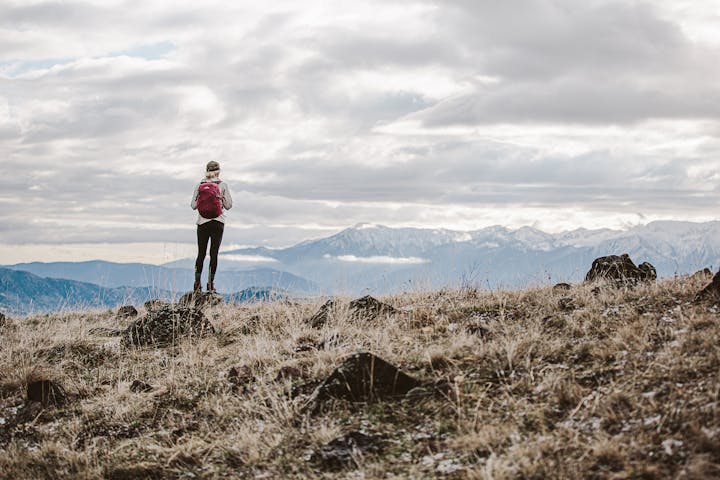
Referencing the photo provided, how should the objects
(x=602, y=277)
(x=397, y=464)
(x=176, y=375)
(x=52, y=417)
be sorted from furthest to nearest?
1. (x=602, y=277)
2. (x=176, y=375)
3. (x=52, y=417)
4. (x=397, y=464)

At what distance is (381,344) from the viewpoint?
7.72 m

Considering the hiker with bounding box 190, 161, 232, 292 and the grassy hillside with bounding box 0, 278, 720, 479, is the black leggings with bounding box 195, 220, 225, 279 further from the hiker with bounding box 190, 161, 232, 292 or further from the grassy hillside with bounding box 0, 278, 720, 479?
the grassy hillside with bounding box 0, 278, 720, 479

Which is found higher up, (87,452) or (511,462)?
(511,462)

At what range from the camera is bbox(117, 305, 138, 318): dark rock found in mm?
14349

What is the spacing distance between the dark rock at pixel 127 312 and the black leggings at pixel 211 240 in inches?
64.5

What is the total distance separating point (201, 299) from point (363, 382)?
27.2 feet

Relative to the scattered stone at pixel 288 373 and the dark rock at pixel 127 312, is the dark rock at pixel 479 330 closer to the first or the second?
the scattered stone at pixel 288 373

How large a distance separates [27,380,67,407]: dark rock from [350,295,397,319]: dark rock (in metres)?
4.00

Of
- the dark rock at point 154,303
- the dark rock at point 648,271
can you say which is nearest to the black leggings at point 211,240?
the dark rock at point 154,303

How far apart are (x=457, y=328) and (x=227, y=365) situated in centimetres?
299

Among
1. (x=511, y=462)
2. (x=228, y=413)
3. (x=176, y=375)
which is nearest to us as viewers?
(x=511, y=462)

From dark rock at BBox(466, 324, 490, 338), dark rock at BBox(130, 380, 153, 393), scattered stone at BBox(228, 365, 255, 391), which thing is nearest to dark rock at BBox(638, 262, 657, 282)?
Result: dark rock at BBox(466, 324, 490, 338)

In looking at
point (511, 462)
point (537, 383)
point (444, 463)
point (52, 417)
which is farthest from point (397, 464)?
point (52, 417)

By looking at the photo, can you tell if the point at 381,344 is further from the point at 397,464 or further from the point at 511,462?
the point at 511,462
